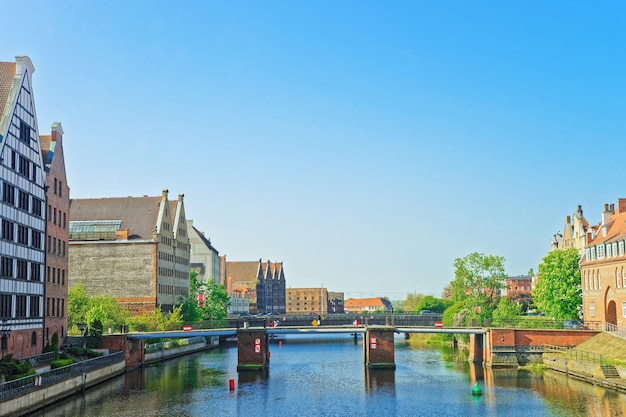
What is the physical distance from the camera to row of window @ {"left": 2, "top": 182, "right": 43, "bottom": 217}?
198 feet

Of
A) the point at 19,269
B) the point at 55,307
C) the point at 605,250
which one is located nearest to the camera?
the point at 19,269

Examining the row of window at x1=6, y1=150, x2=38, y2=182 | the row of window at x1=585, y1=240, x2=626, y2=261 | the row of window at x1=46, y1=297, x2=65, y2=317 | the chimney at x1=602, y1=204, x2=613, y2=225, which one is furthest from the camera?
the chimney at x1=602, y1=204, x2=613, y2=225

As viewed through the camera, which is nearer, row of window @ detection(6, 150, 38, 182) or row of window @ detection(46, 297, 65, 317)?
row of window @ detection(6, 150, 38, 182)

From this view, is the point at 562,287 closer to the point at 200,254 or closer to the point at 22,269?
the point at 22,269

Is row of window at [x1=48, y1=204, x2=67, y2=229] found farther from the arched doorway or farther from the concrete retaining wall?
the arched doorway

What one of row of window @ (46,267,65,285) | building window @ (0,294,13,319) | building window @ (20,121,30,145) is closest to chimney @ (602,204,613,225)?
row of window @ (46,267,65,285)

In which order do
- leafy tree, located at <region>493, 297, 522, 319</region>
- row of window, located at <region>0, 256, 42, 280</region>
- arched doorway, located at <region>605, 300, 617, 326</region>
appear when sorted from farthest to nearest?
leafy tree, located at <region>493, 297, 522, 319</region> < arched doorway, located at <region>605, 300, 617, 326</region> < row of window, located at <region>0, 256, 42, 280</region>

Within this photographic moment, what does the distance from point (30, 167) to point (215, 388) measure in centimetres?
2660

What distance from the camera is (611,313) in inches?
3282

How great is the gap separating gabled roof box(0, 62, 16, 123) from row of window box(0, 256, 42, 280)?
503 inches

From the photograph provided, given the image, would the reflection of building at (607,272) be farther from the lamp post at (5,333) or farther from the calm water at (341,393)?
the lamp post at (5,333)

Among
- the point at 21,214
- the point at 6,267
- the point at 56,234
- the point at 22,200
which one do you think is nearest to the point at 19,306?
the point at 6,267

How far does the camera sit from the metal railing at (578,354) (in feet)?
216

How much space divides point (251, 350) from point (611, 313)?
41.7m
